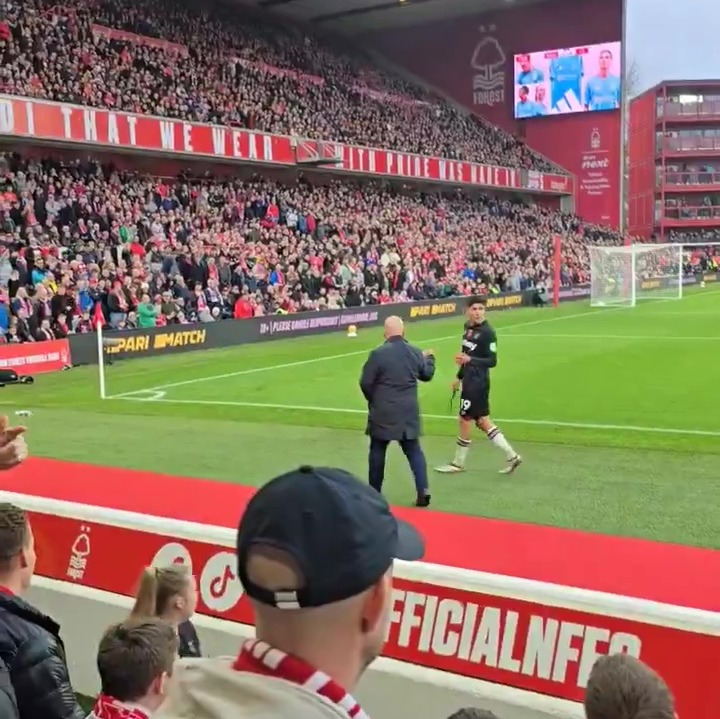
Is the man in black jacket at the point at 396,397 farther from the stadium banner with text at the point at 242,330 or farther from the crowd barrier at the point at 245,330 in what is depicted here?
the crowd barrier at the point at 245,330

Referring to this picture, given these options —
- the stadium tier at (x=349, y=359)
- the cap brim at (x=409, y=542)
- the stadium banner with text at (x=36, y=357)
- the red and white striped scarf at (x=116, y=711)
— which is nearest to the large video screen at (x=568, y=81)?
the stadium tier at (x=349, y=359)

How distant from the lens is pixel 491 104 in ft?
184

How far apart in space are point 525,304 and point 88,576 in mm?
34793

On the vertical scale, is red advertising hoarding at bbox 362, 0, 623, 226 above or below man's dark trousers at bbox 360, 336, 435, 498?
above

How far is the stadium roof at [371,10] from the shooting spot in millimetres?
46469

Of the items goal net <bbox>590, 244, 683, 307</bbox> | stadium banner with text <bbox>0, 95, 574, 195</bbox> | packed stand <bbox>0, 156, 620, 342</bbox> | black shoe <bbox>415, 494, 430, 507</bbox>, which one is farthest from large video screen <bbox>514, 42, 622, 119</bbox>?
black shoe <bbox>415, 494, 430, 507</bbox>

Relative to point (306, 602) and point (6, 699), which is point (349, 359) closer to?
point (6, 699)

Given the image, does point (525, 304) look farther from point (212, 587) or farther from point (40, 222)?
point (212, 587)

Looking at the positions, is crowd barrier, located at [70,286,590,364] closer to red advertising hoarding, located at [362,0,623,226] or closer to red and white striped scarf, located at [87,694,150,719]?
red and white striped scarf, located at [87,694,150,719]

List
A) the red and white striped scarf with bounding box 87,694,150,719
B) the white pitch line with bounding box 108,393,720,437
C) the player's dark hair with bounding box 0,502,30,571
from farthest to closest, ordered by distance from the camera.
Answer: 1. the white pitch line with bounding box 108,393,720,437
2. the player's dark hair with bounding box 0,502,30,571
3. the red and white striped scarf with bounding box 87,694,150,719

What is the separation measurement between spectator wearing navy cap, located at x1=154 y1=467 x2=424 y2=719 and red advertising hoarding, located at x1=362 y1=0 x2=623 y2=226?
54.3 metres

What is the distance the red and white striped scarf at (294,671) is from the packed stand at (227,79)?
90.7 feet

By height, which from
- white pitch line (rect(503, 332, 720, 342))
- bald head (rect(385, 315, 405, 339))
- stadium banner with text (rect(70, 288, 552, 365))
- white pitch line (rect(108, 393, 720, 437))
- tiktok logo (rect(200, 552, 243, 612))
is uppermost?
bald head (rect(385, 315, 405, 339))

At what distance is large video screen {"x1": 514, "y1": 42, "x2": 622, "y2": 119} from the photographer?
2029 inches
